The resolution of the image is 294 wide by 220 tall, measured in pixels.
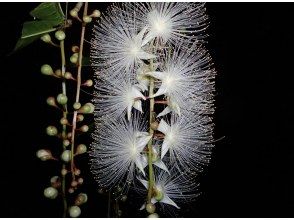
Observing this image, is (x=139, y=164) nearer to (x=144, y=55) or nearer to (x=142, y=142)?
(x=142, y=142)

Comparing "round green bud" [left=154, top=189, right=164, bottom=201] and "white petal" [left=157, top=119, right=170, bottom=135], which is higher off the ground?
"white petal" [left=157, top=119, right=170, bottom=135]

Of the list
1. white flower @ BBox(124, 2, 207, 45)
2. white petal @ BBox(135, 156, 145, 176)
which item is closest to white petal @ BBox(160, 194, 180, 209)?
white petal @ BBox(135, 156, 145, 176)

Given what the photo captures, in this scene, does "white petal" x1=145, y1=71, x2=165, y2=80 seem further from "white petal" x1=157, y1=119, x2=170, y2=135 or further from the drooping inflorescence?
"white petal" x1=157, y1=119, x2=170, y2=135

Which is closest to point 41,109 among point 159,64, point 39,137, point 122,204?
point 39,137

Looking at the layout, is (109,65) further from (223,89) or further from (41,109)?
(223,89)

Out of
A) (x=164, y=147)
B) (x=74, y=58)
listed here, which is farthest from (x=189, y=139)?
(x=74, y=58)

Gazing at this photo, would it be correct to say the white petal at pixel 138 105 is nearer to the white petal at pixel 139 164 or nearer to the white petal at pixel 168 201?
the white petal at pixel 139 164
